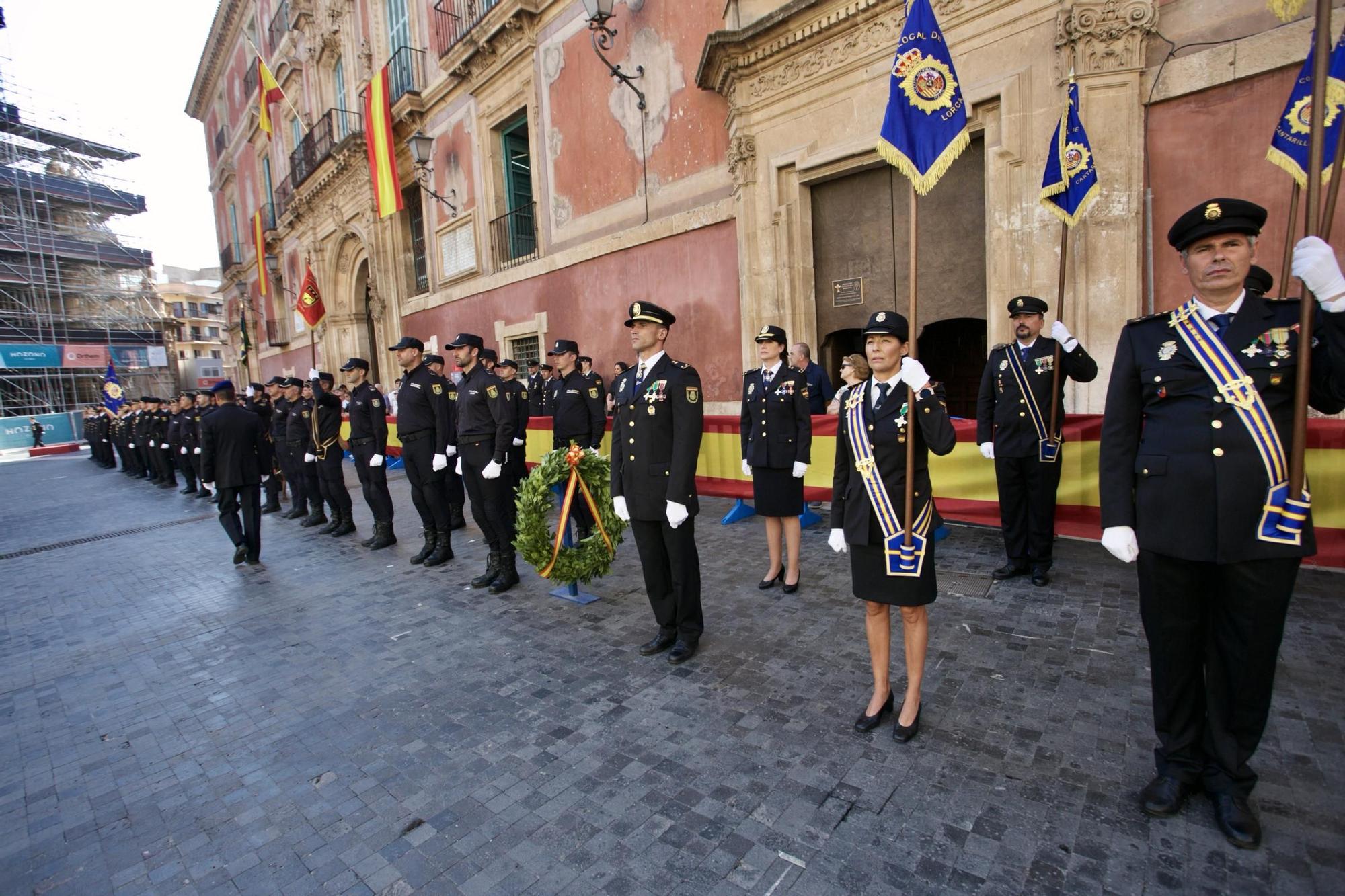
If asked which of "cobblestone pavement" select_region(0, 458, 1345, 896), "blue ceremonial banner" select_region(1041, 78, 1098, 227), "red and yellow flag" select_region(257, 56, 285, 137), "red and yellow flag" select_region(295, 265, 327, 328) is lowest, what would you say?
"cobblestone pavement" select_region(0, 458, 1345, 896)

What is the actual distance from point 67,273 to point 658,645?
47924 mm

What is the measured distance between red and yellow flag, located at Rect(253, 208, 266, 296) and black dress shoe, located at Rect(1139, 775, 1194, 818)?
105ft

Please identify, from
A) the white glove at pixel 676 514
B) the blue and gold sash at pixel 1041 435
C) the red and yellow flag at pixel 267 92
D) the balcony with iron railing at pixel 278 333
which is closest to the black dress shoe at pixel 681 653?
the white glove at pixel 676 514

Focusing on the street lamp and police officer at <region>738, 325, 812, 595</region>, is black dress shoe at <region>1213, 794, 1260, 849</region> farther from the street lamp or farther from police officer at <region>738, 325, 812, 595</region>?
the street lamp

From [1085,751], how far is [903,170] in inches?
117

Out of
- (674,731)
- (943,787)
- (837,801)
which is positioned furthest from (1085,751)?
(674,731)

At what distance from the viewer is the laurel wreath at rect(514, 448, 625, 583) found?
5277 mm

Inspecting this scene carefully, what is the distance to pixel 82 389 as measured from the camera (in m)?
36.0

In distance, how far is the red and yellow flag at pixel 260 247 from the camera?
27578 millimetres

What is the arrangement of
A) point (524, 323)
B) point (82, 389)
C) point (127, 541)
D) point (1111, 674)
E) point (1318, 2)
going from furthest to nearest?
point (82, 389)
point (524, 323)
point (127, 541)
point (1111, 674)
point (1318, 2)

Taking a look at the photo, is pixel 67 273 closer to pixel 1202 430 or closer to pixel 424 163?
pixel 424 163

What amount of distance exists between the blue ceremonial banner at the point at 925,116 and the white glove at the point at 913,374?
109cm

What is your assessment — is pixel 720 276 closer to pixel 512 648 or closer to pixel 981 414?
pixel 981 414

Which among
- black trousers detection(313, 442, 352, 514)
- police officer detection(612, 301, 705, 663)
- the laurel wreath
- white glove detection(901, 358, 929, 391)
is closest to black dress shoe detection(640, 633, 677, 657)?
police officer detection(612, 301, 705, 663)
